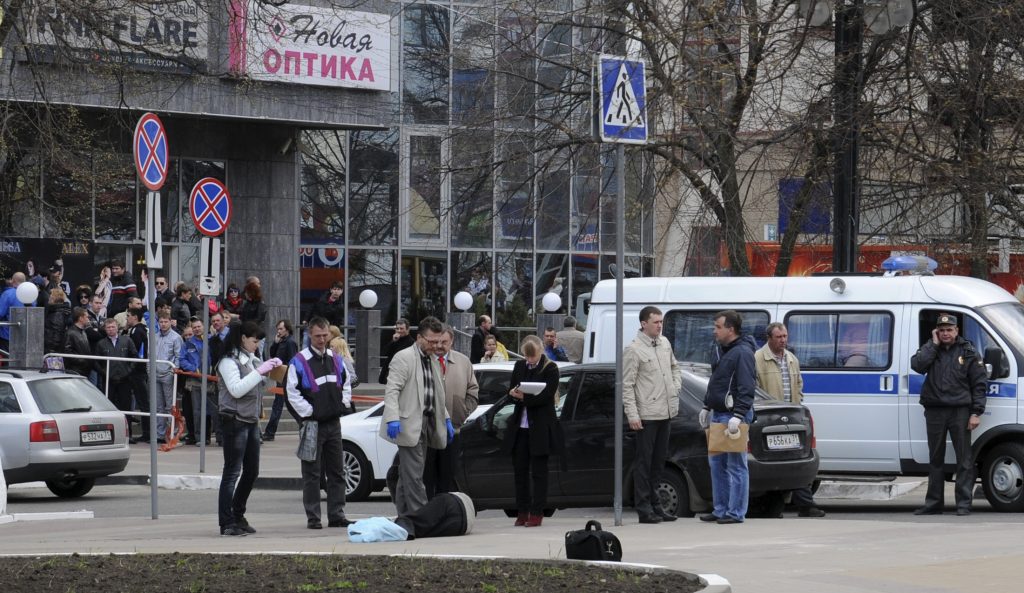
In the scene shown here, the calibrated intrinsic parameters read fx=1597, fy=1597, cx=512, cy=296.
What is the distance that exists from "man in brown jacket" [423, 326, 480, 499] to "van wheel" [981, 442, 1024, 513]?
5035mm

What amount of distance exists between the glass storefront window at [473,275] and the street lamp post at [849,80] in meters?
18.1

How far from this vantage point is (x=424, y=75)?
35.1 m

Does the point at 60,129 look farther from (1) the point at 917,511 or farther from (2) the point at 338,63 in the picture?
(2) the point at 338,63

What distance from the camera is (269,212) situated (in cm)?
3156

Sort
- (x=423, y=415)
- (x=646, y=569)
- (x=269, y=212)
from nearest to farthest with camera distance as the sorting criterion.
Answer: (x=646, y=569), (x=423, y=415), (x=269, y=212)

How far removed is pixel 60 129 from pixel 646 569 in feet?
31.7

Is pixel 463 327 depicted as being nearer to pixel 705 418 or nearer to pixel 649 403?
pixel 649 403

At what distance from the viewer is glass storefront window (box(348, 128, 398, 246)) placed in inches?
1372

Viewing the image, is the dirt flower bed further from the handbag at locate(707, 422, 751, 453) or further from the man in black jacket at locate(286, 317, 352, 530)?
the handbag at locate(707, 422, 751, 453)

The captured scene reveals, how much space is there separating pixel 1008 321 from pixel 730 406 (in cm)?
370

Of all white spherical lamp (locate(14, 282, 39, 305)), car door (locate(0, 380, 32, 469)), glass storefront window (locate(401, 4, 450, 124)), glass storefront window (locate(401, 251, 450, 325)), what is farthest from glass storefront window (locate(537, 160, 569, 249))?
car door (locate(0, 380, 32, 469))

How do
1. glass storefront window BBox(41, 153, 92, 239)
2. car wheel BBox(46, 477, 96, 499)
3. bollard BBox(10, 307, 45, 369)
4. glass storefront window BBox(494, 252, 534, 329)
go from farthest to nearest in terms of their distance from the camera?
glass storefront window BBox(494, 252, 534, 329) → glass storefront window BBox(41, 153, 92, 239) → bollard BBox(10, 307, 45, 369) → car wheel BBox(46, 477, 96, 499)

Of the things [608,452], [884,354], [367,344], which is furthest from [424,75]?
[608,452]

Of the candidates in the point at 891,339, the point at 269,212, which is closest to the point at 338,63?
the point at 269,212
